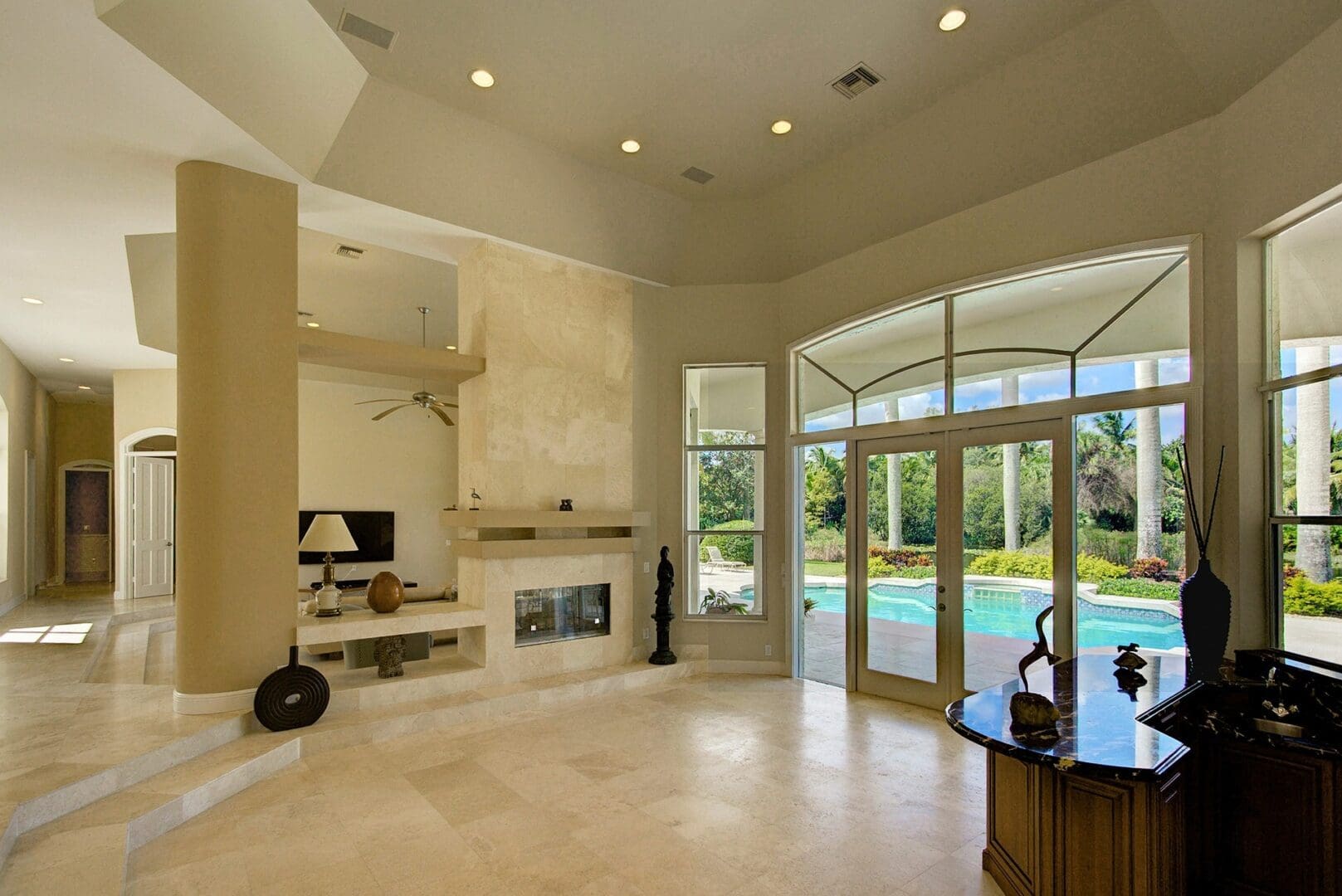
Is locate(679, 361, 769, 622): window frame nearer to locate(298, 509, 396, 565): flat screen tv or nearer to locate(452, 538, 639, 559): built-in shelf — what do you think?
locate(452, 538, 639, 559): built-in shelf

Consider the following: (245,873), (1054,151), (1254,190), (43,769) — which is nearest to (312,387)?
(43,769)

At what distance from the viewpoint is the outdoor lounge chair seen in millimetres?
7160

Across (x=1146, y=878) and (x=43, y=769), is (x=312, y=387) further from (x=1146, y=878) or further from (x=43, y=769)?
(x=1146, y=878)

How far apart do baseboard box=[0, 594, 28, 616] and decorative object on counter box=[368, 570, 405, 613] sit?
7.19 metres

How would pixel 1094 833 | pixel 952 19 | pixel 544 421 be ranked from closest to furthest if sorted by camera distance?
pixel 1094 833
pixel 952 19
pixel 544 421

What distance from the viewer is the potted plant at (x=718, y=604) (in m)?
7.15

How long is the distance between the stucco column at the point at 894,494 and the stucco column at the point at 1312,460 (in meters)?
2.68

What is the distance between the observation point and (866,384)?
6375 millimetres

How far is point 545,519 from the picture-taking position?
6223 millimetres

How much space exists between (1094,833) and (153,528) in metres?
12.5

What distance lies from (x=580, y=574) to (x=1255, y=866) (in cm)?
496

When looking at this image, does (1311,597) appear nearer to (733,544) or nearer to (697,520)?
(733,544)

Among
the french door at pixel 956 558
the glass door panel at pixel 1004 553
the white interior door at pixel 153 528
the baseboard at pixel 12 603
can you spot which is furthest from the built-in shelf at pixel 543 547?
the baseboard at pixel 12 603

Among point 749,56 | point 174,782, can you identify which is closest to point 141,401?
point 174,782
